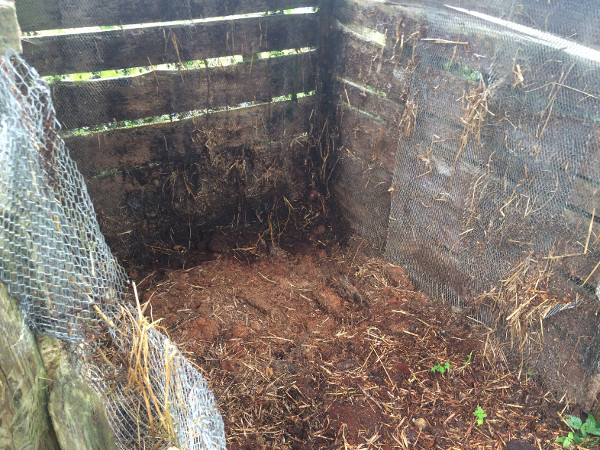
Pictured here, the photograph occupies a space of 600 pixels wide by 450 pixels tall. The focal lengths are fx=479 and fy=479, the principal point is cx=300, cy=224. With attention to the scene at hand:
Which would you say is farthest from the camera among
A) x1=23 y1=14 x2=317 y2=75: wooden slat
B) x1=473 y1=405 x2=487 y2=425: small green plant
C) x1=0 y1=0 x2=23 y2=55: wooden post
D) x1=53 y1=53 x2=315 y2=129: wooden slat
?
x1=53 y1=53 x2=315 y2=129: wooden slat

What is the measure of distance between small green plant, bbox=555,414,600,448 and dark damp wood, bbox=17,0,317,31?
3.37 m

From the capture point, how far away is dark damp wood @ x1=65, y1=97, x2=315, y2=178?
3.38 meters

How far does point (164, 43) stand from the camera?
10.9 feet

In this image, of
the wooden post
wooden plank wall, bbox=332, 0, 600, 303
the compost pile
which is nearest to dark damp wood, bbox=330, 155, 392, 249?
wooden plank wall, bbox=332, 0, 600, 303

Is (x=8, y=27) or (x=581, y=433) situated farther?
(x=581, y=433)

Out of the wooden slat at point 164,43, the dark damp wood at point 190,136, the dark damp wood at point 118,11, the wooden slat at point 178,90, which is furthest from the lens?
the dark damp wood at point 190,136

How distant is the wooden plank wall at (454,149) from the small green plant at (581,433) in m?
0.77

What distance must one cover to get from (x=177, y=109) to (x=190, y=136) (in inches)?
9.2

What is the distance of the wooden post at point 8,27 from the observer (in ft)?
5.63

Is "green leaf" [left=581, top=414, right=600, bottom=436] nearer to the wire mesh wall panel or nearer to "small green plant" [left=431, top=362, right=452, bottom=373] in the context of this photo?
the wire mesh wall panel

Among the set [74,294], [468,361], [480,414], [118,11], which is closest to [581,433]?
[480,414]

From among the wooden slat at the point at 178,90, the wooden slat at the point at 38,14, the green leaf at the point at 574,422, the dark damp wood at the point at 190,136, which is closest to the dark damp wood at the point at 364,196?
the dark damp wood at the point at 190,136

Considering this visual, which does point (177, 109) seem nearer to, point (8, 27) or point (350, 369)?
point (8, 27)

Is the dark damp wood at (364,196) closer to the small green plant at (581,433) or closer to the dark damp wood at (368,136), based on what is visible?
the dark damp wood at (368,136)
